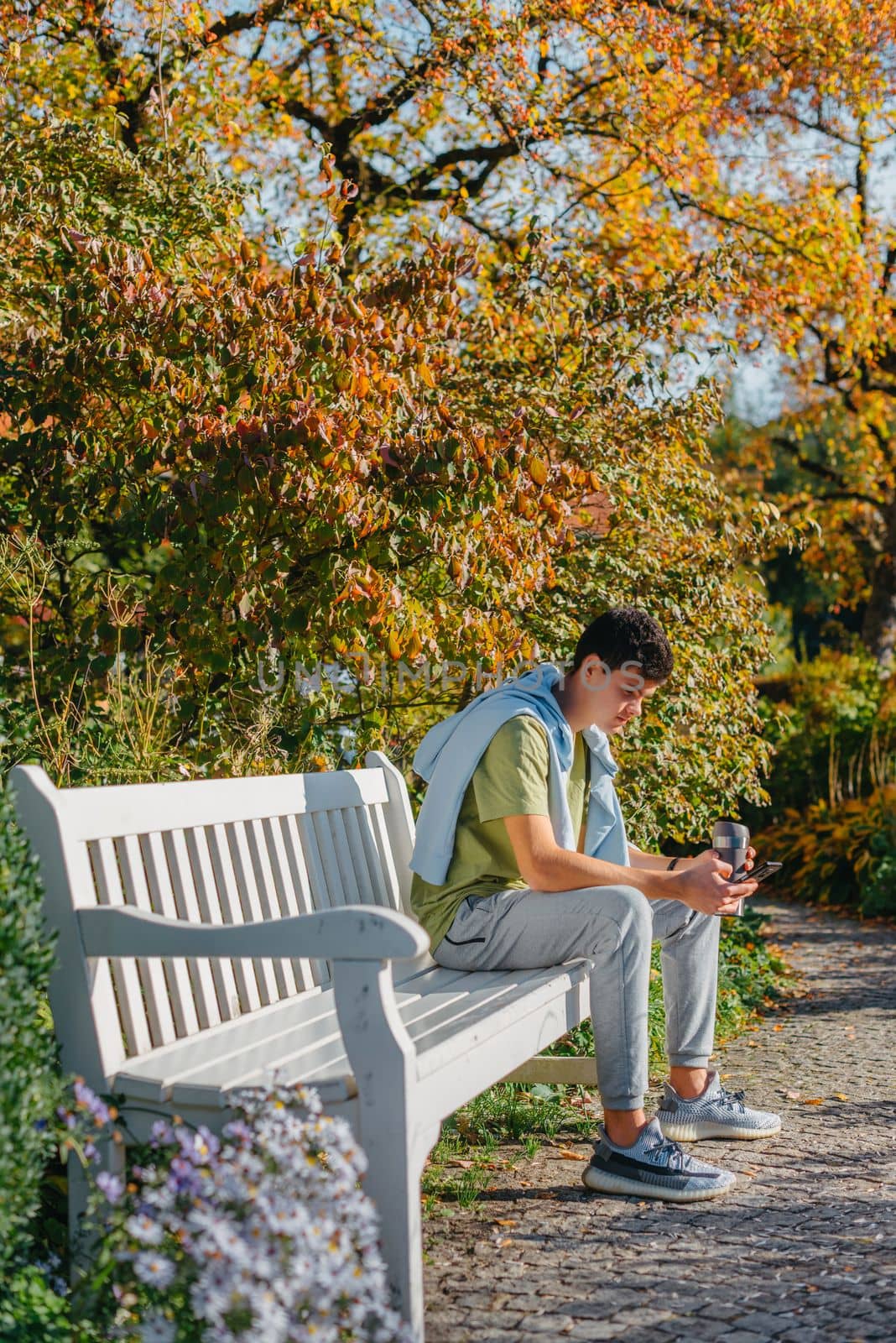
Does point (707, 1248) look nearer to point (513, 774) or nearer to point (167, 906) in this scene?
point (513, 774)

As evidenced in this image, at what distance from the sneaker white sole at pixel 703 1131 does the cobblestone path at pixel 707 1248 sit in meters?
0.03

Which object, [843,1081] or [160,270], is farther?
[160,270]

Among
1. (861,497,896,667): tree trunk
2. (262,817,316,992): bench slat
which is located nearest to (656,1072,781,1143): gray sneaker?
(262,817,316,992): bench slat

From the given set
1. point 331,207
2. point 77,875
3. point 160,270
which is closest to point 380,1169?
point 77,875

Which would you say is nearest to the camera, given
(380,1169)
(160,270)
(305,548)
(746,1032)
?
(380,1169)

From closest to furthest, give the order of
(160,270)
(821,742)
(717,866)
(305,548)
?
1. (717,866)
2. (305,548)
3. (160,270)
4. (821,742)

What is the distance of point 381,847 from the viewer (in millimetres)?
4020

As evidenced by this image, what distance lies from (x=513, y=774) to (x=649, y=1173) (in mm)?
1095

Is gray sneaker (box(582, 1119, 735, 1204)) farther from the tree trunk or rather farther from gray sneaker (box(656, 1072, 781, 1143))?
the tree trunk

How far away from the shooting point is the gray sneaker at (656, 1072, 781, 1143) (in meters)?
3.93

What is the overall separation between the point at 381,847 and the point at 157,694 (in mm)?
946

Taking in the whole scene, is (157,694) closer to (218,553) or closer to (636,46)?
(218,553)

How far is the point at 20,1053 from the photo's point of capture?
2293 mm

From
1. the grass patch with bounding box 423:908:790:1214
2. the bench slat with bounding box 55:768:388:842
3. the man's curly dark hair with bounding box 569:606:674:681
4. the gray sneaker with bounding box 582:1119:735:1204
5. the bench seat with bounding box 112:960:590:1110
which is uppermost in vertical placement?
the man's curly dark hair with bounding box 569:606:674:681
